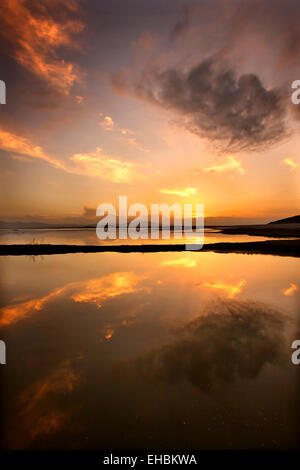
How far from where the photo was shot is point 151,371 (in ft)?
17.9

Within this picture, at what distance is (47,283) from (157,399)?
479 inches

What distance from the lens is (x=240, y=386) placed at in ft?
15.9

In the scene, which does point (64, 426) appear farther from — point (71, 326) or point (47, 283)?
point (47, 283)

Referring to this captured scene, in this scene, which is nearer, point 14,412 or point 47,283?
point 14,412

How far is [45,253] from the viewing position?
29.0 metres

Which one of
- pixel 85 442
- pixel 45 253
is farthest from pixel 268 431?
pixel 45 253

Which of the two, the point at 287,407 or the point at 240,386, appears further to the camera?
the point at 240,386

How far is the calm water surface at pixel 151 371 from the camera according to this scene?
3.84 m

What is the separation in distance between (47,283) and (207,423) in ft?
43.1

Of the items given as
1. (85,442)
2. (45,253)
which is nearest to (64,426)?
(85,442)

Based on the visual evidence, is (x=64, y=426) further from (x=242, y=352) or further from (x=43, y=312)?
(x=43, y=312)

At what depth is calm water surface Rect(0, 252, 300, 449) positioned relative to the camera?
3.84 meters
